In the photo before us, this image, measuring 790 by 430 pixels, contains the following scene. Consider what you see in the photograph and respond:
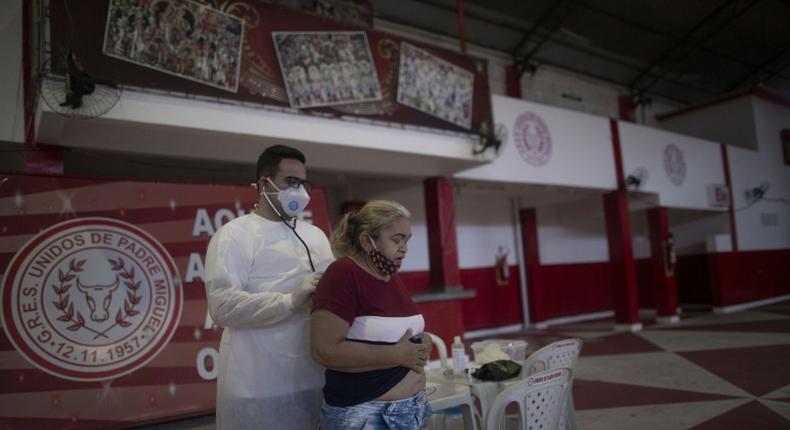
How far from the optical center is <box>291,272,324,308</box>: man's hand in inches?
72.1

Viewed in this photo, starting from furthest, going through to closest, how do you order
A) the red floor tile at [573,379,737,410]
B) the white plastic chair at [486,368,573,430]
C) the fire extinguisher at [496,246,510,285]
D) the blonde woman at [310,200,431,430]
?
the fire extinguisher at [496,246,510,285]
the red floor tile at [573,379,737,410]
the white plastic chair at [486,368,573,430]
the blonde woman at [310,200,431,430]

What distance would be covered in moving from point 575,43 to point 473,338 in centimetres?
686

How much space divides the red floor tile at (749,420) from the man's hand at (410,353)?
10.1ft

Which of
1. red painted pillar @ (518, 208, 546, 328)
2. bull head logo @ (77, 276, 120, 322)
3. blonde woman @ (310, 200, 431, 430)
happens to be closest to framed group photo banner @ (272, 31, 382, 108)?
bull head logo @ (77, 276, 120, 322)

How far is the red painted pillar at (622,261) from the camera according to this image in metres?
9.62

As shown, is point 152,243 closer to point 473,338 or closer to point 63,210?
point 63,210

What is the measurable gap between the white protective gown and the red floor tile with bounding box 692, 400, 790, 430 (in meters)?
3.21

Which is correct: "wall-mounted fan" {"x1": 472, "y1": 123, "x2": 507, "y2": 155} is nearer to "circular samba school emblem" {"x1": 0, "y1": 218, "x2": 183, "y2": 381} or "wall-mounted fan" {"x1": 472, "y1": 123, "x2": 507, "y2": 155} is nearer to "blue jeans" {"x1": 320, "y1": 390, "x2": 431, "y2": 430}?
"circular samba school emblem" {"x1": 0, "y1": 218, "x2": 183, "y2": 381}

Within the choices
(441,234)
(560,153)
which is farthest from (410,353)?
(560,153)

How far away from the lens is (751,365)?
5.80 metres

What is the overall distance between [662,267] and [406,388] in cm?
1027

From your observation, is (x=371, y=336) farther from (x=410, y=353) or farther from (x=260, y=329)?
(x=260, y=329)

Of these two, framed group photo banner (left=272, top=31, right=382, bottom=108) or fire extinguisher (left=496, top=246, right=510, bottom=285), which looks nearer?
framed group photo banner (left=272, top=31, right=382, bottom=108)

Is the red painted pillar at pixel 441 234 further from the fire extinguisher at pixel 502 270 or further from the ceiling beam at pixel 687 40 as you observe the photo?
the ceiling beam at pixel 687 40
